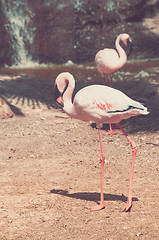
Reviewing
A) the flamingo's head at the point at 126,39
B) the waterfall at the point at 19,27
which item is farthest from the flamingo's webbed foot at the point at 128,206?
the waterfall at the point at 19,27

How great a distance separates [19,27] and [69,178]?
11.6 m

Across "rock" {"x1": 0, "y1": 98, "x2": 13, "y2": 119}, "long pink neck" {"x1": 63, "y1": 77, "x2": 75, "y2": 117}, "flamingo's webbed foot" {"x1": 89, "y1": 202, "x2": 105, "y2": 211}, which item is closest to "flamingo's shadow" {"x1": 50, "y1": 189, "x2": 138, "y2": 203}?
"flamingo's webbed foot" {"x1": 89, "y1": 202, "x2": 105, "y2": 211}

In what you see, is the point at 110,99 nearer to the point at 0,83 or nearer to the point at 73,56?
the point at 0,83

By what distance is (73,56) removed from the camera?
14484 millimetres

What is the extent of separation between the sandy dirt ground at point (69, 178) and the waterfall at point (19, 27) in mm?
7332

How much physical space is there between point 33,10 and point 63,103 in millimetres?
11449

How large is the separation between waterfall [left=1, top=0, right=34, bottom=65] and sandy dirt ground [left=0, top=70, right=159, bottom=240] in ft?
24.1

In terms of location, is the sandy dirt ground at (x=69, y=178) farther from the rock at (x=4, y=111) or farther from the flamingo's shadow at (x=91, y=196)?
the rock at (x=4, y=111)

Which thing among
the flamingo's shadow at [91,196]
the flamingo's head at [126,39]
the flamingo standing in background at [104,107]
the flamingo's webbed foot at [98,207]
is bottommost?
the flamingo's shadow at [91,196]

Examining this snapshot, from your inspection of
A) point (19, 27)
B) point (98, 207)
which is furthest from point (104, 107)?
point (19, 27)

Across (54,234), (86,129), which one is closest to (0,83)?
(86,129)

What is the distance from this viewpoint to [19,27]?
14930mm

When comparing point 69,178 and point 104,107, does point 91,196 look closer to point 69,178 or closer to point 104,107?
point 69,178

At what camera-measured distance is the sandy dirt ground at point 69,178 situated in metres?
3.31
